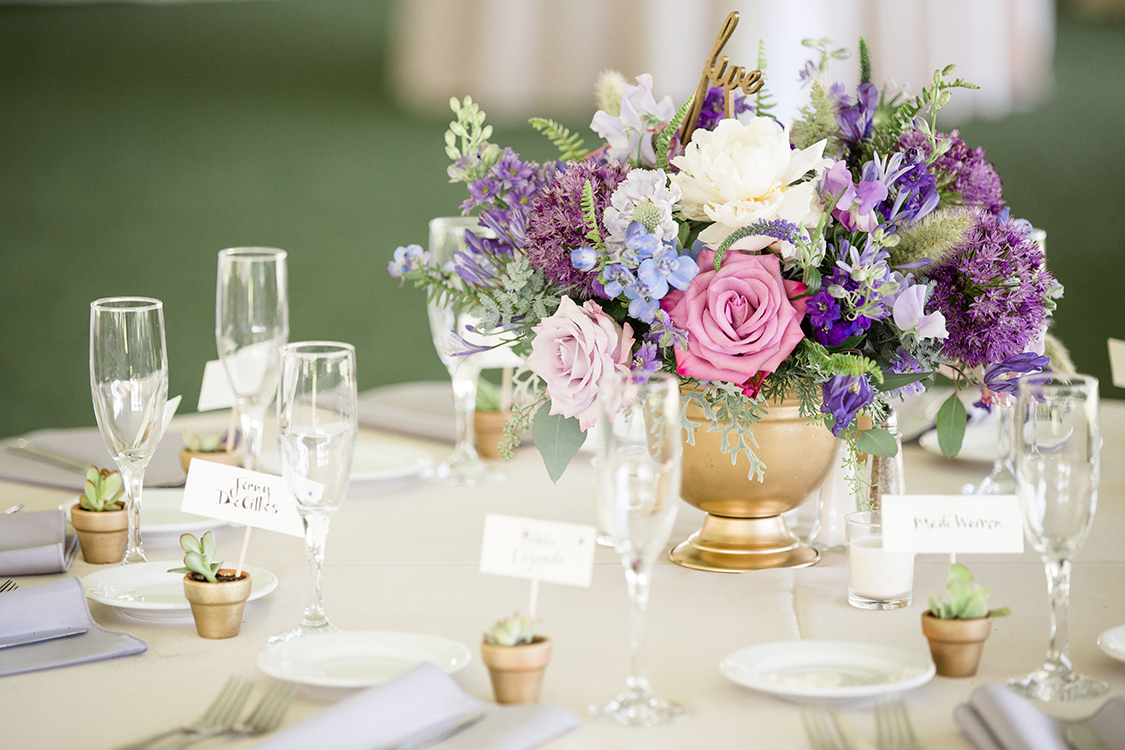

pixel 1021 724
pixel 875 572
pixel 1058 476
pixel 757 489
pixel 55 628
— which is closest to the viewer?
pixel 1021 724

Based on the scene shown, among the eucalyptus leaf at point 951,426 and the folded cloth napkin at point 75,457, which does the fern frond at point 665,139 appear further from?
the folded cloth napkin at point 75,457

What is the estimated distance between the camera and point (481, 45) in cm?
282

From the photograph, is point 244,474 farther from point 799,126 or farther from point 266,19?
point 266,19

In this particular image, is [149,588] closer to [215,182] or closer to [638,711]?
[638,711]

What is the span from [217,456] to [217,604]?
1.92 feet

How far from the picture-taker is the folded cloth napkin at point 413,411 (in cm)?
194

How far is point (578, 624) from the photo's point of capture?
1118 millimetres

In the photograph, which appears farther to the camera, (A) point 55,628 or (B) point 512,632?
(A) point 55,628

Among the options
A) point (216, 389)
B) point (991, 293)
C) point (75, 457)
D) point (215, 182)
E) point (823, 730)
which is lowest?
point (823, 730)

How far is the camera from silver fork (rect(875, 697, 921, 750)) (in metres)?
0.85

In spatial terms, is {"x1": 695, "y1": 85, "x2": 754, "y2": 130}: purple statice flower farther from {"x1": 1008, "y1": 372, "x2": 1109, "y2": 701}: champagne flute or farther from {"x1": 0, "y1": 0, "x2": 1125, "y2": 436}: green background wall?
{"x1": 0, "y1": 0, "x2": 1125, "y2": 436}: green background wall

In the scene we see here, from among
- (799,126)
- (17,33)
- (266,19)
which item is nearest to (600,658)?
(799,126)

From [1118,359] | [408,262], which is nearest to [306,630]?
[408,262]

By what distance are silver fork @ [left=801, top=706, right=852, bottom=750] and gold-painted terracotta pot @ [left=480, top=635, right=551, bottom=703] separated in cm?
20
